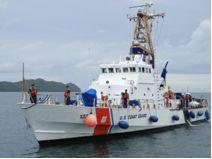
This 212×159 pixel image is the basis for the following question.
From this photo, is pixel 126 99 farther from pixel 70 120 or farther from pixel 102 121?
pixel 70 120

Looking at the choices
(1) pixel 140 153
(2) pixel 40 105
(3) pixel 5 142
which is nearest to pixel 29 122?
(2) pixel 40 105

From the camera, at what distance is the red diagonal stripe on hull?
1957 centimetres

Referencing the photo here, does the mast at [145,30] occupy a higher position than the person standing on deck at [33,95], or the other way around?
the mast at [145,30]

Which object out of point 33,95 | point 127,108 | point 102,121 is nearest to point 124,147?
point 102,121

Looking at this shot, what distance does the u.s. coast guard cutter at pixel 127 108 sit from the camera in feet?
61.3

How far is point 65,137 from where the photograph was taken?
63.1 ft

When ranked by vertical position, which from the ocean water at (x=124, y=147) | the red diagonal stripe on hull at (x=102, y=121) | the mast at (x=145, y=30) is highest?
the mast at (x=145, y=30)

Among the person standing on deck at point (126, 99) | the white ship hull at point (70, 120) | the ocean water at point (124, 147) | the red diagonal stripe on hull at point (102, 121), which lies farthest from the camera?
the person standing on deck at point (126, 99)

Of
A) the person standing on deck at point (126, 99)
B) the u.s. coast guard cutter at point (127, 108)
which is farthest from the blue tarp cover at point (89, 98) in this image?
the person standing on deck at point (126, 99)

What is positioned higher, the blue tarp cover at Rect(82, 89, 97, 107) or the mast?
the mast

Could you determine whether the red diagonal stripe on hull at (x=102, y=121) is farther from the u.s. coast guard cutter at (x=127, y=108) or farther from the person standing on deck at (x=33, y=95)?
the person standing on deck at (x=33, y=95)

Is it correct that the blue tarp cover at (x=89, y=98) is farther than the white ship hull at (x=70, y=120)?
Yes

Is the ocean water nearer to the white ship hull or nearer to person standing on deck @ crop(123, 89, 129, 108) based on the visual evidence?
the white ship hull

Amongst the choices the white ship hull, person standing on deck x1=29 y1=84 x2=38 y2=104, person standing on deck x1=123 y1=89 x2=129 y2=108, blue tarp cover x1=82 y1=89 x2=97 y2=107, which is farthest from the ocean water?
person standing on deck x1=29 y1=84 x2=38 y2=104
